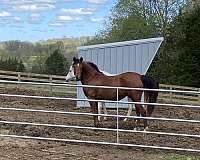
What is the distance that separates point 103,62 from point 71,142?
6573 mm

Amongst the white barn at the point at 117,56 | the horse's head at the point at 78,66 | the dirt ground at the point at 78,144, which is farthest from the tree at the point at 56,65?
the horse's head at the point at 78,66

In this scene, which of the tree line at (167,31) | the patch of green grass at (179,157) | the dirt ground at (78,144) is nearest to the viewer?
the patch of green grass at (179,157)

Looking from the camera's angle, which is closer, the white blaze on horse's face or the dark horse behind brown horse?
the dark horse behind brown horse

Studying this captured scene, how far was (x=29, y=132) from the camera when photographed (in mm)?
8820

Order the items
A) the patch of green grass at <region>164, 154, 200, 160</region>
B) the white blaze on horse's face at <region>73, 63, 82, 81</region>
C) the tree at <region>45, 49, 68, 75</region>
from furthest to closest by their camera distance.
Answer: the tree at <region>45, 49, 68, 75</region>, the white blaze on horse's face at <region>73, 63, 82, 81</region>, the patch of green grass at <region>164, 154, 200, 160</region>

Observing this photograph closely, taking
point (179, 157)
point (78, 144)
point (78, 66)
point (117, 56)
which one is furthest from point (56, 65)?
point (179, 157)

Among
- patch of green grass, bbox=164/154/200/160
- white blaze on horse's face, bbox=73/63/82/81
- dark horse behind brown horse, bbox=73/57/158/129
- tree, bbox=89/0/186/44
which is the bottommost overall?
patch of green grass, bbox=164/154/200/160

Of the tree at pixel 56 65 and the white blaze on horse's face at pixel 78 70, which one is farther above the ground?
the white blaze on horse's face at pixel 78 70

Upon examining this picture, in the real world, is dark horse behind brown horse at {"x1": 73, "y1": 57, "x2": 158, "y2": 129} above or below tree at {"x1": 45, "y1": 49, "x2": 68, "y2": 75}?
above

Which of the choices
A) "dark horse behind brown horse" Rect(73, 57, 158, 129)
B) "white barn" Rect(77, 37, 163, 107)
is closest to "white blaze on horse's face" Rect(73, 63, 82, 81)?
"dark horse behind brown horse" Rect(73, 57, 158, 129)

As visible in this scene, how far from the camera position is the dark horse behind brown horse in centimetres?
955

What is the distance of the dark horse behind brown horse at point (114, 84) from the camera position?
9.55m

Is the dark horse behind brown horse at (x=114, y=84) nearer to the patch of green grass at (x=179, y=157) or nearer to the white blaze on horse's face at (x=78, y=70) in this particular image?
the white blaze on horse's face at (x=78, y=70)

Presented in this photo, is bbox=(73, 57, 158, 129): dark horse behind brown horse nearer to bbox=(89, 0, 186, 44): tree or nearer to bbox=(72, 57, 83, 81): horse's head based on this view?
bbox=(72, 57, 83, 81): horse's head
